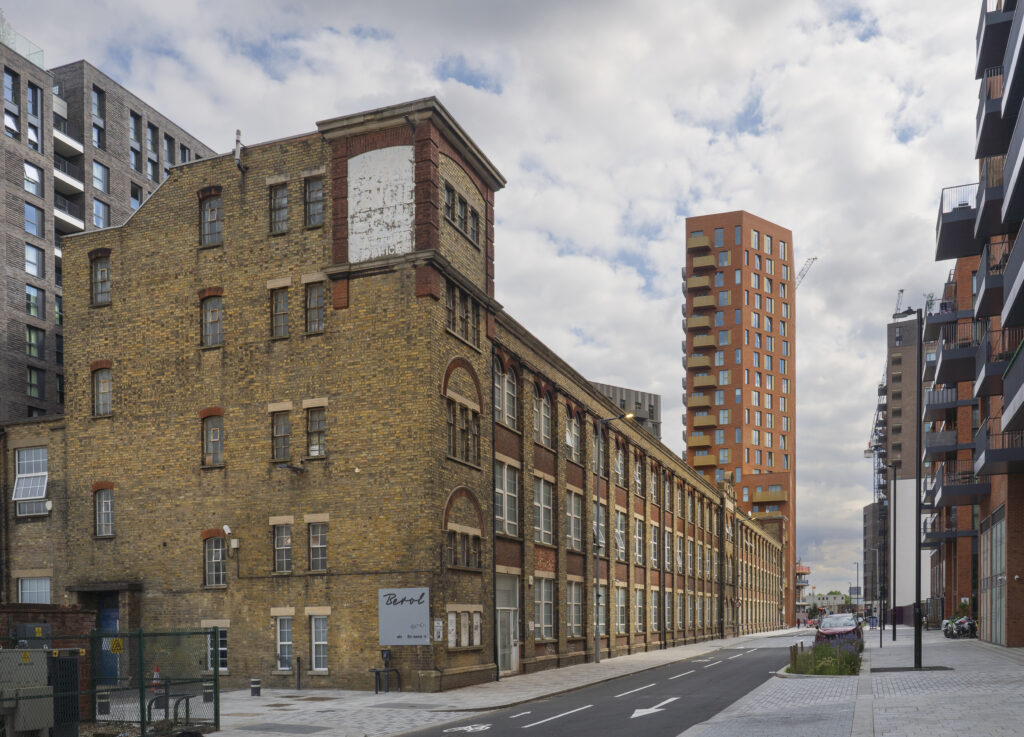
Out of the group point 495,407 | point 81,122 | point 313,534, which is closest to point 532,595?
point 495,407

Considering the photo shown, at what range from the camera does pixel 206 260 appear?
1332 inches

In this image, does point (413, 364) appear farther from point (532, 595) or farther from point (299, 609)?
point (532, 595)

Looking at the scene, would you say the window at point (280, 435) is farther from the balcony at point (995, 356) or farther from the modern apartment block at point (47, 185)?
the modern apartment block at point (47, 185)

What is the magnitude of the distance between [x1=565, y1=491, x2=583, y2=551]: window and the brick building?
4491 mm

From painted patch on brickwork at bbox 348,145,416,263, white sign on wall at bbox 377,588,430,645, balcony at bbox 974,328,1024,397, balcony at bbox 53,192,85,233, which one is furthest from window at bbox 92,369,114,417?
balcony at bbox 53,192,85,233

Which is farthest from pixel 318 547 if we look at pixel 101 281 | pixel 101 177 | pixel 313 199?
pixel 101 177

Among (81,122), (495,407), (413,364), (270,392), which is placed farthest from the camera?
(81,122)

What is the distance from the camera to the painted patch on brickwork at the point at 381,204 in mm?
31297

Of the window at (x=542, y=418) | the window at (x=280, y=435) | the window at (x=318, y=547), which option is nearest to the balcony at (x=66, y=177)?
the window at (x=542, y=418)

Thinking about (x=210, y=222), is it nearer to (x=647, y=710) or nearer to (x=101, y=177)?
(x=647, y=710)

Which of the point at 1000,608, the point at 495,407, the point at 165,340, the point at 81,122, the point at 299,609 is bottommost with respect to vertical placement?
the point at 1000,608

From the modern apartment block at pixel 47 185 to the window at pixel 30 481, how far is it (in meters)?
21.3

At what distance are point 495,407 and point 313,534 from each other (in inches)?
319

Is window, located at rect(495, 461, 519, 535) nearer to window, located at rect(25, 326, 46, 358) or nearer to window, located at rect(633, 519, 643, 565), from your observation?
window, located at rect(633, 519, 643, 565)
